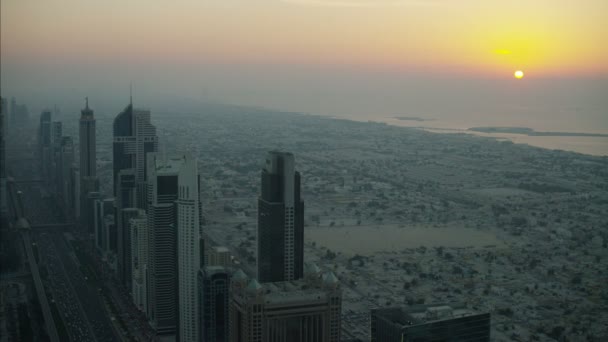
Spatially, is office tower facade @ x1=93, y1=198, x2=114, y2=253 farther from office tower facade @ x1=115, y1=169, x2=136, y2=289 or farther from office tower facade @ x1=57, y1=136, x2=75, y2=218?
office tower facade @ x1=57, y1=136, x2=75, y2=218

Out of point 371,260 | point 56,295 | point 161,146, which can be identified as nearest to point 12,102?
point 56,295

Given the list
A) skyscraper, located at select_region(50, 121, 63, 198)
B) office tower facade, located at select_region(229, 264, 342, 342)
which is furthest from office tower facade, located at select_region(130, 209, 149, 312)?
skyscraper, located at select_region(50, 121, 63, 198)

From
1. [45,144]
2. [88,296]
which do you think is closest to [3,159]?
[88,296]

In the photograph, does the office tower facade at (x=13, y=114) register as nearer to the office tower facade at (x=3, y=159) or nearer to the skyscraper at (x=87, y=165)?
the office tower facade at (x=3, y=159)

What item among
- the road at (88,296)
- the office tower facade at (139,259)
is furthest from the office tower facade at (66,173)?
the office tower facade at (139,259)

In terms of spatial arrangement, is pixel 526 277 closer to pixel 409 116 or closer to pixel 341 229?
pixel 341 229
